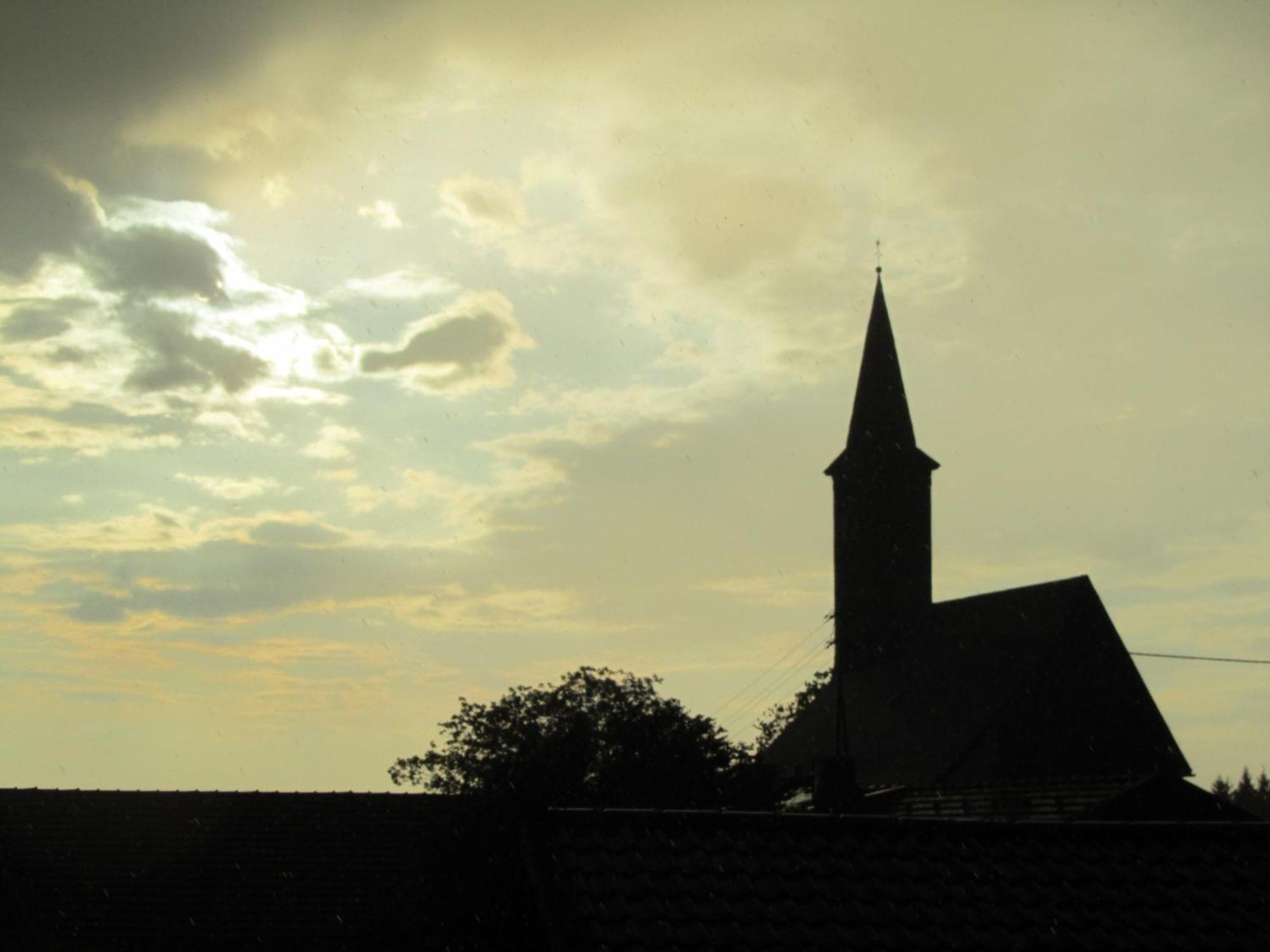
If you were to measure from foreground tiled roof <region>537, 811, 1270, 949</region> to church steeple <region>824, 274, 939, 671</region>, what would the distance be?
46662 millimetres

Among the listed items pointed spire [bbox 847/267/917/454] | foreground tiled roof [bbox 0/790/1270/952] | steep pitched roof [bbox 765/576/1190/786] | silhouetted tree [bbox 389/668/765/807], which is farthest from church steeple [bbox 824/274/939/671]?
foreground tiled roof [bbox 0/790/1270/952]

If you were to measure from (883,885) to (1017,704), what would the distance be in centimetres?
4069

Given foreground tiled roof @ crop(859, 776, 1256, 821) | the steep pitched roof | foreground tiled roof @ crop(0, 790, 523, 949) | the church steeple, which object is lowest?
foreground tiled roof @ crop(0, 790, 523, 949)

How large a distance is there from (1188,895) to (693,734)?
22.0 meters

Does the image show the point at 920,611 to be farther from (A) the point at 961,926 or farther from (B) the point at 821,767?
(A) the point at 961,926

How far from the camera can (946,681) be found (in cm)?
5228

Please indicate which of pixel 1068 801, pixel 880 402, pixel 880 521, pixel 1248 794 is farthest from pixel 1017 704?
pixel 1248 794

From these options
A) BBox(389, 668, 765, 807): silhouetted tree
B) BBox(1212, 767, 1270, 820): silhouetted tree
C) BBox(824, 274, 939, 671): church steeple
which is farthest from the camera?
BBox(1212, 767, 1270, 820): silhouetted tree

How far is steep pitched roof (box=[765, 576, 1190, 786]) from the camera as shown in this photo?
1854 inches

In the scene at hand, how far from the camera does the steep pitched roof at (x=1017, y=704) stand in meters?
47.1

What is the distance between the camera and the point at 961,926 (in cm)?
850

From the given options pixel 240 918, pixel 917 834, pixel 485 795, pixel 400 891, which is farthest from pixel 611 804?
pixel 917 834

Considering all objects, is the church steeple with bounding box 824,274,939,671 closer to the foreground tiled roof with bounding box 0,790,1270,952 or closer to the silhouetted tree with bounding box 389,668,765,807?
the silhouetted tree with bounding box 389,668,765,807

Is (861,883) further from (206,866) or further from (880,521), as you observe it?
(880,521)
